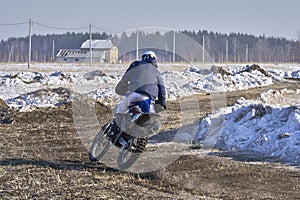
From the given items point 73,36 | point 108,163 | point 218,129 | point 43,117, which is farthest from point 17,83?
point 73,36

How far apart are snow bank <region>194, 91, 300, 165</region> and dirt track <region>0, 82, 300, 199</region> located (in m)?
0.72

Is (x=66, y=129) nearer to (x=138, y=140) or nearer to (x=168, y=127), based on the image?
(x=168, y=127)

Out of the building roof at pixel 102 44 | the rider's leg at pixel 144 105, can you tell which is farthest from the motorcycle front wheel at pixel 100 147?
the building roof at pixel 102 44

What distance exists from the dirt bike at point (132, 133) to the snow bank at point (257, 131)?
260cm

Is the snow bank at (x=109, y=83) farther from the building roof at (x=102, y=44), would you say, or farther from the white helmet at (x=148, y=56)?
the white helmet at (x=148, y=56)

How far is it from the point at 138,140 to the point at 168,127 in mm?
6026

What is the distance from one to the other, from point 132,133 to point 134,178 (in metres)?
1.01

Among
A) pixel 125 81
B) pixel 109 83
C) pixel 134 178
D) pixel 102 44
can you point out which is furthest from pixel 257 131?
pixel 102 44

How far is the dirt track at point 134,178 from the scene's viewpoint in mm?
6840

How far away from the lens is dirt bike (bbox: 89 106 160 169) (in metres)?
8.52

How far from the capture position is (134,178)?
7953 millimetres

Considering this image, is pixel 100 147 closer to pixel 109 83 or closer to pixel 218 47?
pixel 109 83

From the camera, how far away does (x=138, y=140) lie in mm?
8727

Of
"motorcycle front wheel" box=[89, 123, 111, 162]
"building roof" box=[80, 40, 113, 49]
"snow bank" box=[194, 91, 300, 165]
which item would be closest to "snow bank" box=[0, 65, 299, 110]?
"building roof" box=[80, 40, 113, 49]
